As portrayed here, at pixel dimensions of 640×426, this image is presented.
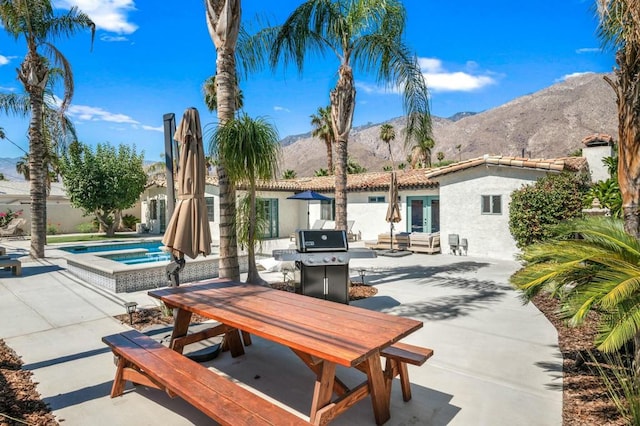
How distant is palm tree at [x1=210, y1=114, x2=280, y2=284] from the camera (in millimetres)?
6578

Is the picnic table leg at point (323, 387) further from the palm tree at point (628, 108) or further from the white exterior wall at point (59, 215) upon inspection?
A: the white exterior wall at point (59, 215)

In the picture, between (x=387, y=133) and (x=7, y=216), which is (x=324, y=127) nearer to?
(x=387, y=133)

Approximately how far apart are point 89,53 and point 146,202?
1548 centimetres

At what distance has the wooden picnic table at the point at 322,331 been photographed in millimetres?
2684

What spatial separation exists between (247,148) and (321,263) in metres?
2.51

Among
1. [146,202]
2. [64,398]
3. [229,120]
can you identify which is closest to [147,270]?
[229,120]

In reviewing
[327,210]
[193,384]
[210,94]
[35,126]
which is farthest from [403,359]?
[210,94]

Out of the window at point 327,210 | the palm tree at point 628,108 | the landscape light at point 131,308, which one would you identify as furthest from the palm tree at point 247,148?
the window at point 327,210

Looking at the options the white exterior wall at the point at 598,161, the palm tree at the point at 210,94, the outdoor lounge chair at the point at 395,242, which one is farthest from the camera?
the palm tree at the point at 210,94

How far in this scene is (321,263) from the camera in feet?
20.0

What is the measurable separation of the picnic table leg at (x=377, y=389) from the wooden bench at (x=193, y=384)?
2.61ft

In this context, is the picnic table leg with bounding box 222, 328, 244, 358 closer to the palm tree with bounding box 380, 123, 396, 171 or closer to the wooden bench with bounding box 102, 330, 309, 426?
the wooden bench with bounding box 102, 330, 309, 426

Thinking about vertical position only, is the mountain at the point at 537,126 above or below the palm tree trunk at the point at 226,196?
above

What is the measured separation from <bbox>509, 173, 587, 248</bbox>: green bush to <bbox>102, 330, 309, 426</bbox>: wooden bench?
1151cm
